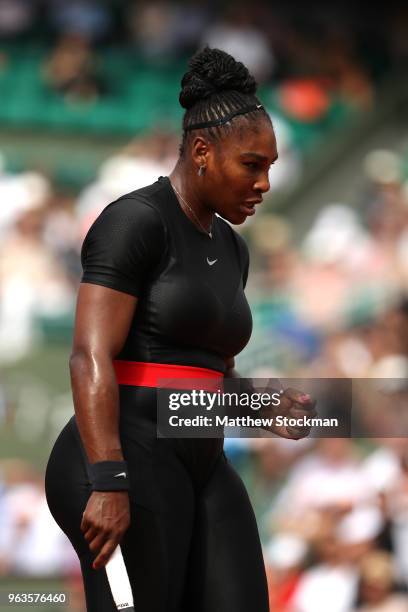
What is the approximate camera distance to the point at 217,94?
2330mm

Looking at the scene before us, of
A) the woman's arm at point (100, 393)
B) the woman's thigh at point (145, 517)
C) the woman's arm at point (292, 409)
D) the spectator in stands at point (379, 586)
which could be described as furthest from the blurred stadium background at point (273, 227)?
the woman's arm at point (100, 393)

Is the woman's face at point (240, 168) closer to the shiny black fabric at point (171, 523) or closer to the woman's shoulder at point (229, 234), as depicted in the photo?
the woman's shoulder at point (229, 234)

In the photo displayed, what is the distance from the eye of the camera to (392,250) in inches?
279

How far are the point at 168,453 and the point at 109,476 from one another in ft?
0.71

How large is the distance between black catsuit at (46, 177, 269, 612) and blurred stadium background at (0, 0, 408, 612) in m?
3.21

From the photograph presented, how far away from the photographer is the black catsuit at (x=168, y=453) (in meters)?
2.18

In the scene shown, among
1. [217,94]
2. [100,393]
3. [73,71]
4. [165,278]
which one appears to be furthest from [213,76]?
[73,71]

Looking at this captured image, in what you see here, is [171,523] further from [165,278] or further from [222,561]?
[165,278]

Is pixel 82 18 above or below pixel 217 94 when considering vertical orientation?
above

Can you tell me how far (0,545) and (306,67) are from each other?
3.82m

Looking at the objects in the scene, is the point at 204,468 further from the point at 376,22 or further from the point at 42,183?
the point at 376,22

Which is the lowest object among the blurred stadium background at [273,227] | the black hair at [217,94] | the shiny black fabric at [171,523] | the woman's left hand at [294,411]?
the shiny black fabric at [171,523]

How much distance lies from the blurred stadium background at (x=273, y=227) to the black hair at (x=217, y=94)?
3.27 metres

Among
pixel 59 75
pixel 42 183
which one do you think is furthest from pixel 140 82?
pixel 42 183
